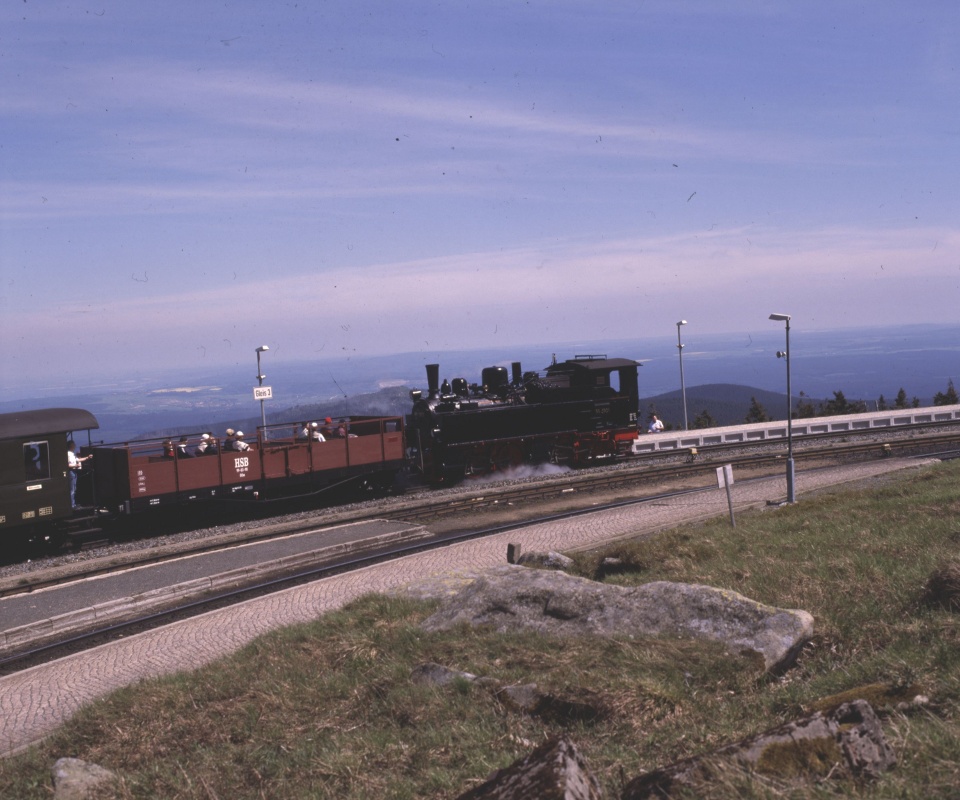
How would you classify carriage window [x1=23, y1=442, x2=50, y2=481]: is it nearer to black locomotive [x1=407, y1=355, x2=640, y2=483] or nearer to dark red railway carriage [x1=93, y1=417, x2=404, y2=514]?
dark red railway carriage [x1=93, y1=417, x2=404, y2=514]

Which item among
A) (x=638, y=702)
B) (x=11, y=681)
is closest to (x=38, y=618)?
(x=11, y=681)

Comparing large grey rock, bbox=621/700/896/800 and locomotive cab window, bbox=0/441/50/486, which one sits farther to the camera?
locomotive cab window, bbox=0/441/50/486

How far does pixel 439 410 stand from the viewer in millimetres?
27750

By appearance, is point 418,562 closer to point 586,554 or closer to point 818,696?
point 586,554

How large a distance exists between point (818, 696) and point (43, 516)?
17705 mm

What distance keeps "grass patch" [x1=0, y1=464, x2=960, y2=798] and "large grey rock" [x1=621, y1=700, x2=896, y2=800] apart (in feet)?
0.36

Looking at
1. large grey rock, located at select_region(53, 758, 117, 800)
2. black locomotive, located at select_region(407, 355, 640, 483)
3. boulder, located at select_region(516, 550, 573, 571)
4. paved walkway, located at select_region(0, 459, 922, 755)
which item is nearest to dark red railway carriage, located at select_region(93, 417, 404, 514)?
black locomotive, located at select_region(407, 355, 640, 483)

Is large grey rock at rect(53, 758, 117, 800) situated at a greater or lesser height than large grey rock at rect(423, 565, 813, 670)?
lesser

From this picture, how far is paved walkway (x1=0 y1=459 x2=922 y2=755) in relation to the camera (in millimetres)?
10242

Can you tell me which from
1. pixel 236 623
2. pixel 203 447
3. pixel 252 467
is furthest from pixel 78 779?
pixel 252 467

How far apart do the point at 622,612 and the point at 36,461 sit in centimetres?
1529

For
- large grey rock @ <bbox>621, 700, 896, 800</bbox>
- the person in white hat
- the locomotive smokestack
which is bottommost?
large grey rock @ <bbox>621, 700, 896, 800</bbox>

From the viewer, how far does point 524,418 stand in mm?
29578

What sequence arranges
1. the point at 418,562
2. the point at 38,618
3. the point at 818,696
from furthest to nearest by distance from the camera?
the point at 418,562 < the point at 38,618 < the point at 818,696
